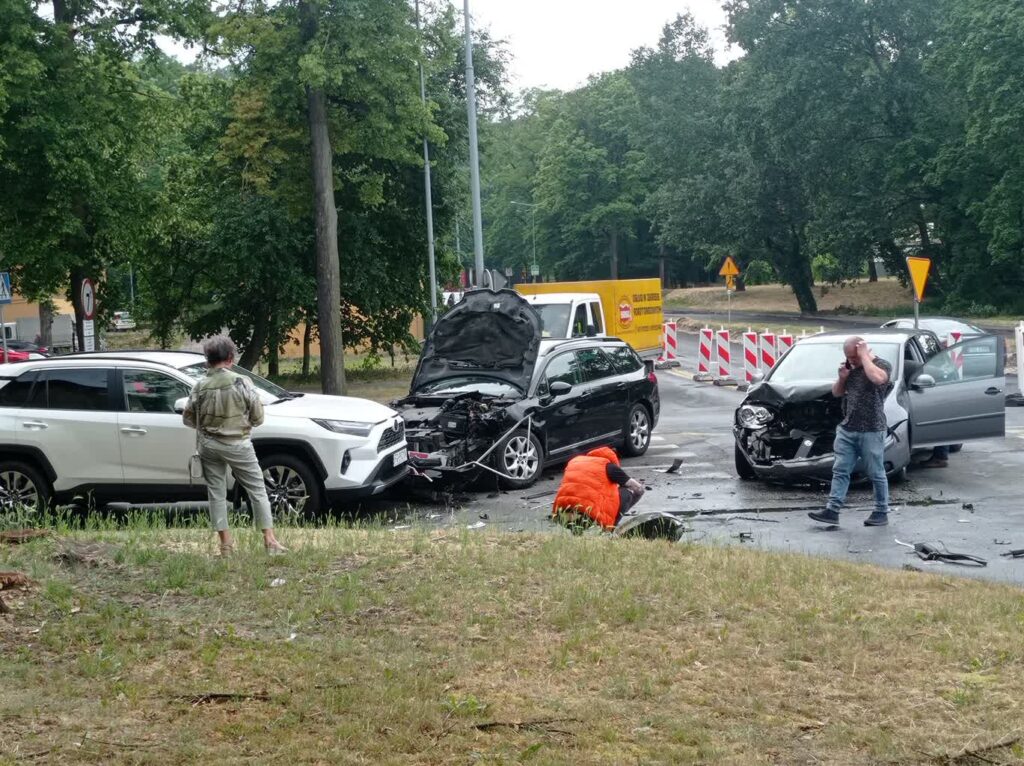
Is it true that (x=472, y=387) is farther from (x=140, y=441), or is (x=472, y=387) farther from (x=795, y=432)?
(x=140, y=441)

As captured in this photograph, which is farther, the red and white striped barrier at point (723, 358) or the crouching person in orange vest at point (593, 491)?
the red and white striped barrier at point (723, 358)

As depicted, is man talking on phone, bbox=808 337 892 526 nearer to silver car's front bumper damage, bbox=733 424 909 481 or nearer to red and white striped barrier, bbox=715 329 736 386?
silver car's front bumper damage, bbox=733 424 909 481

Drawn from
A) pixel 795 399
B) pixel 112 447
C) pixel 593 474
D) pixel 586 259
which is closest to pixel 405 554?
pixel 593 474

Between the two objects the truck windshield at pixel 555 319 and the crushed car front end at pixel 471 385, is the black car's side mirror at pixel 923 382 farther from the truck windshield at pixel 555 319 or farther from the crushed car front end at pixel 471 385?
the truck windshield at pixel 555 319

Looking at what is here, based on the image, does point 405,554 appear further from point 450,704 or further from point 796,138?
point 796,138

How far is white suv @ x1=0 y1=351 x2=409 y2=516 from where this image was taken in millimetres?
11766

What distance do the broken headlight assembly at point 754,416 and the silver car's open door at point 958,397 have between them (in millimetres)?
1528

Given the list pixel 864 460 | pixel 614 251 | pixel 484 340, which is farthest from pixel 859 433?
pixel 614 251

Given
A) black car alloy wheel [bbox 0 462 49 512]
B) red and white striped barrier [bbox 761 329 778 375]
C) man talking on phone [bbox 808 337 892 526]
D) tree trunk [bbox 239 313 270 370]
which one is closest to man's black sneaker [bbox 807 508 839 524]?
man talking on phone [bbox 808 337 892 526]

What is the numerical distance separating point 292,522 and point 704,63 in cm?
7434

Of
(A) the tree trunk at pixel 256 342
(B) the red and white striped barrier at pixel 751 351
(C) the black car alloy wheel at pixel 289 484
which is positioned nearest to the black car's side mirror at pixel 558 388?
(C) the black car alloy wheel at pixel 289 484

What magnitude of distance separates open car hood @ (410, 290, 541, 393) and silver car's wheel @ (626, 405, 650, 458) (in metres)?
2.13

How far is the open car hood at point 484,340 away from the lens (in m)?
14.8

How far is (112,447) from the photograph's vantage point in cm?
1189
